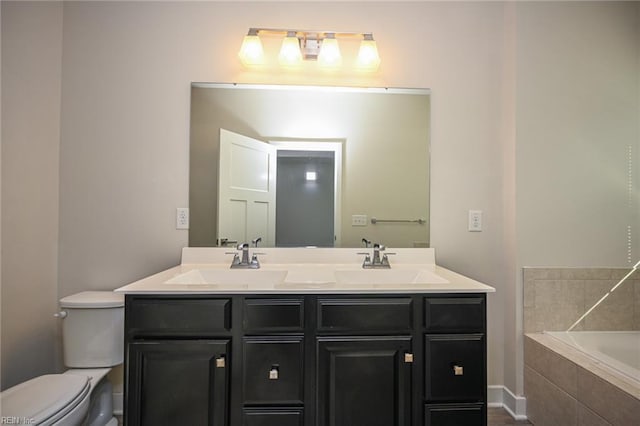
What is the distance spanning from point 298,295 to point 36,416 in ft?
3.22

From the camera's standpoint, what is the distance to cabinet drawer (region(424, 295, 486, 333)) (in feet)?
4.32

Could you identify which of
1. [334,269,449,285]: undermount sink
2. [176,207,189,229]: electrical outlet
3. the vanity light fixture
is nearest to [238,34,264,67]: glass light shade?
the vanity light fixture

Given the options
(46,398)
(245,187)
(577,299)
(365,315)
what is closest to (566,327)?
(577,299)

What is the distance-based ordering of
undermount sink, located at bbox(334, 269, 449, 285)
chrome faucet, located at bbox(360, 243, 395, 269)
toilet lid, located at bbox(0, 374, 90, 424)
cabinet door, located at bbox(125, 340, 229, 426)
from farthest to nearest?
chrome faucet, located at bbox(360, 243, 395, 269)
undermount sink, located at bbox(334, 269, 449, 285)
cabinet door, located at bbox(125, 340, 229, 426)
toilet lid, located at bbox(0, 374, 90, 424)

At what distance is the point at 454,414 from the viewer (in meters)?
1.30

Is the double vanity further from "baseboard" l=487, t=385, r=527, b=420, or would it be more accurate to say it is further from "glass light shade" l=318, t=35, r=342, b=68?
"glass light shade" l=318, t=35, r=342, b=68

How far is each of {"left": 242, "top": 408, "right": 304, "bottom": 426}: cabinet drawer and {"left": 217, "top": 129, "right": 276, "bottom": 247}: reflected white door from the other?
0.87 m

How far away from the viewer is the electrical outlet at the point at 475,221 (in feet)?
6.35

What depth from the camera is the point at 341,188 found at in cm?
191

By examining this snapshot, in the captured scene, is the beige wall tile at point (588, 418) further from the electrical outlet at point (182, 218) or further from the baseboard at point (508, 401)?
the electrical outlet at point (182, 218)

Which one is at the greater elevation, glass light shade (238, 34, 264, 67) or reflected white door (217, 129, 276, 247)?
glass light shade (238, 34, 264, 67)

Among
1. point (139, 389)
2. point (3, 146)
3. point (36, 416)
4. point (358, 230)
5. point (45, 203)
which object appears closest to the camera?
point (36, 416)

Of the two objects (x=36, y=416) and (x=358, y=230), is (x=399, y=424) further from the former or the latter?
(x=36, y=416)

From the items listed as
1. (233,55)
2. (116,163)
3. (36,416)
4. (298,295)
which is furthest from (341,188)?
(36,416)
